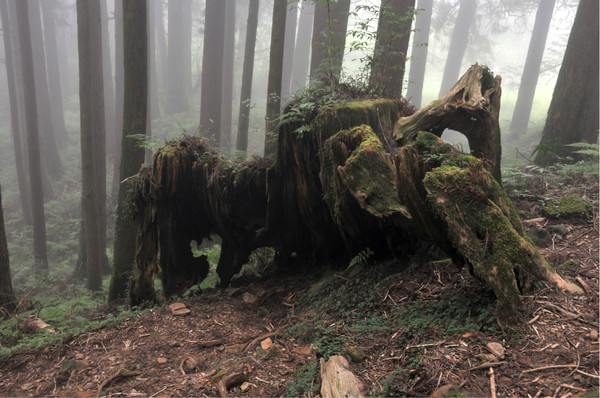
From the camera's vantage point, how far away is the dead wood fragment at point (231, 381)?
3.22m

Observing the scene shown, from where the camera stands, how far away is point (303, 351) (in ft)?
12.3

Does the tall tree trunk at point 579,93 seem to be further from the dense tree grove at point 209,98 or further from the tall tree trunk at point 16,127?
the tall tree trunk at point 16,127

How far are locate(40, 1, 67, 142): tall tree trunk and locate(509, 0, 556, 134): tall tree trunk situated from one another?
27.3m

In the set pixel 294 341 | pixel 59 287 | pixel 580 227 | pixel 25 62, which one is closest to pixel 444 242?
pixel 294 341

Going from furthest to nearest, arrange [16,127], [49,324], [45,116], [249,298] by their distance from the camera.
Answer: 1. [45,116]
2. [16,127]
3. [49,324]
4. [249,298]

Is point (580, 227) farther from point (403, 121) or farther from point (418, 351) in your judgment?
point (418, 351)

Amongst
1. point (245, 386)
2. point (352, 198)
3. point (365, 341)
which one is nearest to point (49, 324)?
point (245, 386)

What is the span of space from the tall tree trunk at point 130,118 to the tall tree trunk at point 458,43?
24445 mm

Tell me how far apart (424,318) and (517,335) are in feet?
2.65

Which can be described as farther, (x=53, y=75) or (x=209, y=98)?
(x=53, y=75)

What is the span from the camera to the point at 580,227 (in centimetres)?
461

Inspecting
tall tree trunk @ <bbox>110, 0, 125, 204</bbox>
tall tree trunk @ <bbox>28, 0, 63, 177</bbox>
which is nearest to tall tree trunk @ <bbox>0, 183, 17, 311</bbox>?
tall tree trunk @ <bbox>110, 0, 125, 204</bbox>

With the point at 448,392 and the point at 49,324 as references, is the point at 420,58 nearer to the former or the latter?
the point at 49,324

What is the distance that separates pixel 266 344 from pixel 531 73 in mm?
25605
